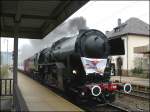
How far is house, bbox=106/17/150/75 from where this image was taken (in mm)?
55156

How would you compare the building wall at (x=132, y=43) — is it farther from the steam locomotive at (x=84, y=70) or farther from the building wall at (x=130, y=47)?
the steam locomotive at (x=84, y=70)

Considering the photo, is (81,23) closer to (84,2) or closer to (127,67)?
(127,67)

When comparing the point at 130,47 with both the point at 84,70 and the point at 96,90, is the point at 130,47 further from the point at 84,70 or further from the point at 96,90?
the point at 96,90

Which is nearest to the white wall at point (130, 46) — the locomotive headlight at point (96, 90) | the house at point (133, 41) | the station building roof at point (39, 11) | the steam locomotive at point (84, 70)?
the house at point (133, 41)

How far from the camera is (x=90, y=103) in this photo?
599 inches

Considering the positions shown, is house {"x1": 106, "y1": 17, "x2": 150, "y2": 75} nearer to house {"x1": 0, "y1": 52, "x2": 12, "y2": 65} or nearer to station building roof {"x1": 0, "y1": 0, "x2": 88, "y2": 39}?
house {"x1": 0, "y1": 52, "x2": 12, "y2": 65}

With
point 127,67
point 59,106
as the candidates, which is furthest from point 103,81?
point 127,67

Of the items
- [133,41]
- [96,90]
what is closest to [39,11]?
[96,90]

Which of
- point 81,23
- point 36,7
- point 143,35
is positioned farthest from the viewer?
point 143,35

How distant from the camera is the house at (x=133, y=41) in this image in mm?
55156

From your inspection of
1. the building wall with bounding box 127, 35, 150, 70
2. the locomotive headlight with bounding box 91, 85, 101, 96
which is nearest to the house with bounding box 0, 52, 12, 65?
the building wall with bounding box 127, 35, 150, 70

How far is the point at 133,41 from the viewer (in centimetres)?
5906

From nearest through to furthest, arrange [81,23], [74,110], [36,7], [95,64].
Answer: [36,7]
[74,110]
[95,64]
[81,23]

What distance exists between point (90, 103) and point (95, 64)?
2.34 m
